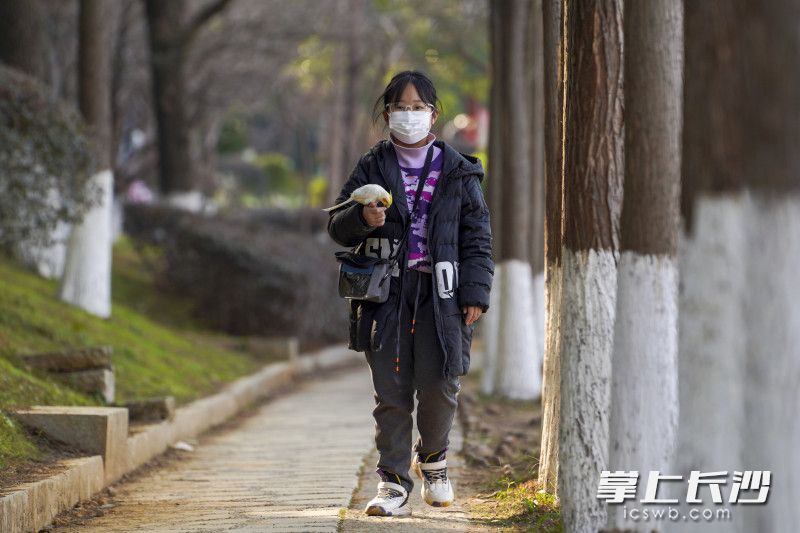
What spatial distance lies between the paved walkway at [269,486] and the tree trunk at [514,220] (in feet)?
6.53

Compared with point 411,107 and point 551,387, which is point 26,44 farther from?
point 551,387

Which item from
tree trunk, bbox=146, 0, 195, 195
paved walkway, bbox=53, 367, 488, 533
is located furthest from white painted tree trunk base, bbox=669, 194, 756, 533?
tree trunk, bbox=146, 0, 195, 195

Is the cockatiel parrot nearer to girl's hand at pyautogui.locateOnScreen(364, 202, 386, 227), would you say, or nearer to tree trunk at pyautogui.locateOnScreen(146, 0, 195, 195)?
girl's hand at pyautogui.locateOnScreen(364, 202, 386, 227)

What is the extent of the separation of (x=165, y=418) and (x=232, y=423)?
2.30 m

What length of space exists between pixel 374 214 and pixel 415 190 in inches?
16.0

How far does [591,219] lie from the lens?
6.11 metres

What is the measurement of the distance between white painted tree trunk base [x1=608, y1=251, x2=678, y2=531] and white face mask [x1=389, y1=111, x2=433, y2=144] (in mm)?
1437

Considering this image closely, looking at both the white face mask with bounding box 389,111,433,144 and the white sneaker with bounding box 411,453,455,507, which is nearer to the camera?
the white face mask with bounding box 389,111,433,144

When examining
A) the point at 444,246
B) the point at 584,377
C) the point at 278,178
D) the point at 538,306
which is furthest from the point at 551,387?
the point at 278,178

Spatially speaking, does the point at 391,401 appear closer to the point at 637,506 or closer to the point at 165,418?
the point at 637,506

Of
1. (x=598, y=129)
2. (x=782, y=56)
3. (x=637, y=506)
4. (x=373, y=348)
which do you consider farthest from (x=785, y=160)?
(x=373, y=348)

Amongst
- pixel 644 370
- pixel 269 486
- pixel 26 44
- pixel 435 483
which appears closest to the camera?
pixel 644 370

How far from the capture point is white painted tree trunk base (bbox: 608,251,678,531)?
17.1 ft

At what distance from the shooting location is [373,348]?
637 cm
